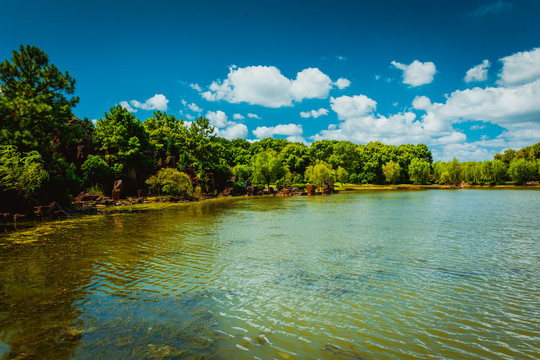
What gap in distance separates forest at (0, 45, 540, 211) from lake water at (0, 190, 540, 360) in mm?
20047

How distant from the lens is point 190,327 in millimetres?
7508

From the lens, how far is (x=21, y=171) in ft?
98.6

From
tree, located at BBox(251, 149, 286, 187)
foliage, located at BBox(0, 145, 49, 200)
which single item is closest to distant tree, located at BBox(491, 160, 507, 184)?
tree, located at BBox(251, 149, 286, 187)

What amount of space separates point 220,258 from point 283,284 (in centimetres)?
497

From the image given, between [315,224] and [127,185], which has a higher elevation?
[127,185]

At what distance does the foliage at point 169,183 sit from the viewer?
6044 centimetres

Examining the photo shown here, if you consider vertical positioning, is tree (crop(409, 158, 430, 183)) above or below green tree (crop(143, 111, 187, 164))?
below

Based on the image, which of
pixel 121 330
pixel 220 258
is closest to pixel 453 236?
pixel 220 258

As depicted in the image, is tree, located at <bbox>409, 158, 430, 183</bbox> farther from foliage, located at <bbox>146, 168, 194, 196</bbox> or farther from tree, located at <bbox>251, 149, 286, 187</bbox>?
foliage, located at <bbox>146, 168, 194, 196</bbox>

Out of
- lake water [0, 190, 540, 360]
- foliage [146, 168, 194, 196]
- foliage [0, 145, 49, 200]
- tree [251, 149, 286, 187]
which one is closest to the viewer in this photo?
lake water [0, 190, 540, 360]

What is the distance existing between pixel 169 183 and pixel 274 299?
182 feet

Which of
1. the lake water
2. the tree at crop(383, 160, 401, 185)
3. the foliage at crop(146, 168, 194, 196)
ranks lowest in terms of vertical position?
the lake water

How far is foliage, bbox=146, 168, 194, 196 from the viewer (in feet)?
198

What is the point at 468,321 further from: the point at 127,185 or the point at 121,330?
the point at 127,185
